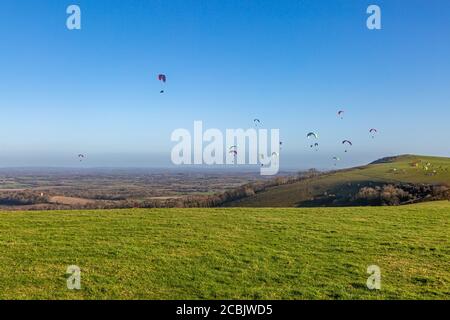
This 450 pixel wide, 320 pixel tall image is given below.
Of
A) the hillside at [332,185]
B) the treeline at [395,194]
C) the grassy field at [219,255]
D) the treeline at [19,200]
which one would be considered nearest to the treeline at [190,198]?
the treeline at [19,200]

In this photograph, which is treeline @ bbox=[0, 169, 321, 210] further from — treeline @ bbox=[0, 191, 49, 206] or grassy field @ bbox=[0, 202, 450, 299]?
grassy field @ bbox=[0, 202, 450, 299]

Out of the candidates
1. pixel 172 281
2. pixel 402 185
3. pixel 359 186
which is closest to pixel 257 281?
pixel 172 281

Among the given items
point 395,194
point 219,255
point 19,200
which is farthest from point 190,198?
point 219,255

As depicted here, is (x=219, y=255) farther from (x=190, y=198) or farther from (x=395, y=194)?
A: (x=190, y=198)

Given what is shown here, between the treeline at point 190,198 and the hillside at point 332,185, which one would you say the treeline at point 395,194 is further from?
the treeline at point 190,198
